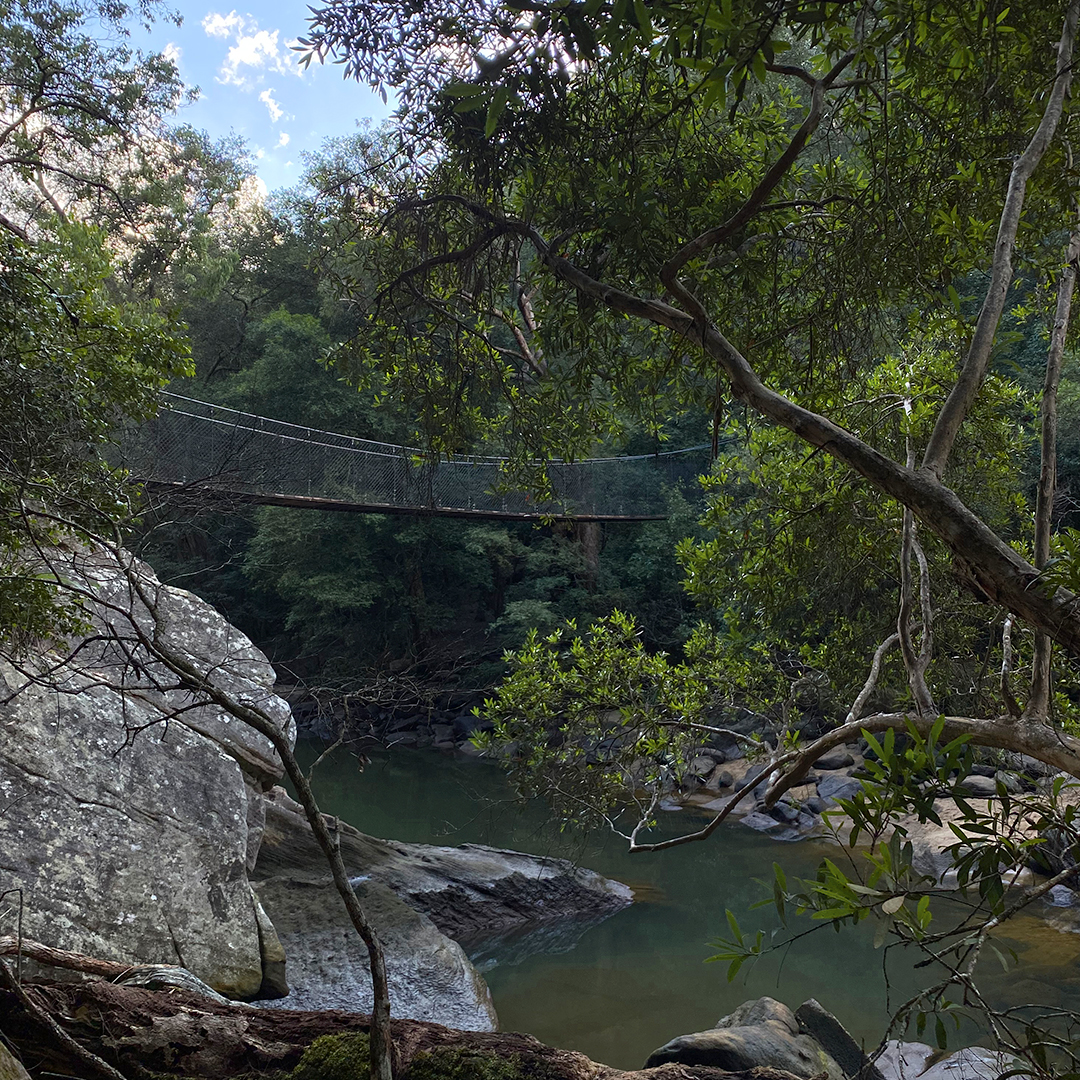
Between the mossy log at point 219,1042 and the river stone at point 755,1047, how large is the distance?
55.3 inches

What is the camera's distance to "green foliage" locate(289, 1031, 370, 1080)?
148 cm

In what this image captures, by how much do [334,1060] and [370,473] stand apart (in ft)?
25.4

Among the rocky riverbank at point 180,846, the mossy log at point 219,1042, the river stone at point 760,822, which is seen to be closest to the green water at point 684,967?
the river stone at point 760,822

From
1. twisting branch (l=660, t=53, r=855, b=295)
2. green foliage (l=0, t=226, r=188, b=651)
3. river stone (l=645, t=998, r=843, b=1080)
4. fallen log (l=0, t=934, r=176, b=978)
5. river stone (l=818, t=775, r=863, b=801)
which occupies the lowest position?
river stone (l=645, t=998, r=843, b=1080)

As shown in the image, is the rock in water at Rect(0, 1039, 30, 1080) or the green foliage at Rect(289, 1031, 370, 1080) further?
the green foliage at Rect(289, 1031, 370, 1080)

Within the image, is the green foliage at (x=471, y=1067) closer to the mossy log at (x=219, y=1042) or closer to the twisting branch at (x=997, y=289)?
Result: the mossy log at (x=219, y=1042)

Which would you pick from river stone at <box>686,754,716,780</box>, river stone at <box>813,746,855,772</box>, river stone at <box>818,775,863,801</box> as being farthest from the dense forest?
river stone at <box>686,754,716,780</box>

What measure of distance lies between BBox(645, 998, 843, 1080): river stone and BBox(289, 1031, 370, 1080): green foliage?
5.22 ft

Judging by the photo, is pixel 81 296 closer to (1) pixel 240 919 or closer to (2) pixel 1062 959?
(1) pixel 240 919

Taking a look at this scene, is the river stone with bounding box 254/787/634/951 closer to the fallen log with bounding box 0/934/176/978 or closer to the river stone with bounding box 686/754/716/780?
the fallen log with bounding box 0/934/176/978

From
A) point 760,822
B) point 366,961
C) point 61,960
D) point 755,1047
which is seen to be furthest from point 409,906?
point 760,822

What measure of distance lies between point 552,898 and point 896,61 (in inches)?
195

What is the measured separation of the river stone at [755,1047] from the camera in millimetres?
2918

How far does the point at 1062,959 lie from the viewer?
15.1ft
